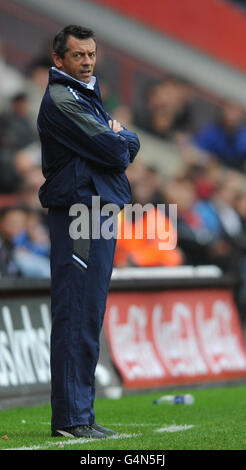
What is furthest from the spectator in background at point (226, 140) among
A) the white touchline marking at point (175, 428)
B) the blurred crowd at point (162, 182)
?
the white touchline marking at point (175, 428)

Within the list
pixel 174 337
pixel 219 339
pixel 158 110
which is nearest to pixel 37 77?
pixel 158 110

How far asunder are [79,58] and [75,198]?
81 cm

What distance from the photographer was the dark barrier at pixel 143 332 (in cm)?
968

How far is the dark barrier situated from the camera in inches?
381

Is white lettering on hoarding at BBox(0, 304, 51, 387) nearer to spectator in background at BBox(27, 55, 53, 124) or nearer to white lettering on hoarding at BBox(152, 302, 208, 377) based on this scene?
white lettering on hoarding at BBox(152, 302, 208, 377)

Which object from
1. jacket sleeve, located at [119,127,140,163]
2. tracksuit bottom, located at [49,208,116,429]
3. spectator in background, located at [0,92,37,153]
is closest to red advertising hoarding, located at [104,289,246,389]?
spectator in background, located at [0,92,37,153]

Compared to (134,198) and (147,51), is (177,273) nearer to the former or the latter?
(134,198)

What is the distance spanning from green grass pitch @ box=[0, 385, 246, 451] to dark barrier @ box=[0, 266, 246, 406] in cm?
38

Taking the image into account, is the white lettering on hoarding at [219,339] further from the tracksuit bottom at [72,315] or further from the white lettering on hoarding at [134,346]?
the tracksuit bottom at [72,315]

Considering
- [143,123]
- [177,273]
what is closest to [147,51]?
[143,123]

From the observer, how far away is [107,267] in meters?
6.91

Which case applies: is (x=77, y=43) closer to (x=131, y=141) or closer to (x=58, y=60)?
(x=58, y=60)

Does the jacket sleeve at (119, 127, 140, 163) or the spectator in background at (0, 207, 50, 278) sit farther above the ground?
the jacket sleeve at (119, 127, 140, 163)

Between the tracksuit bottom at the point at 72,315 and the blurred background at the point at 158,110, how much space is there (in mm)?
5393
